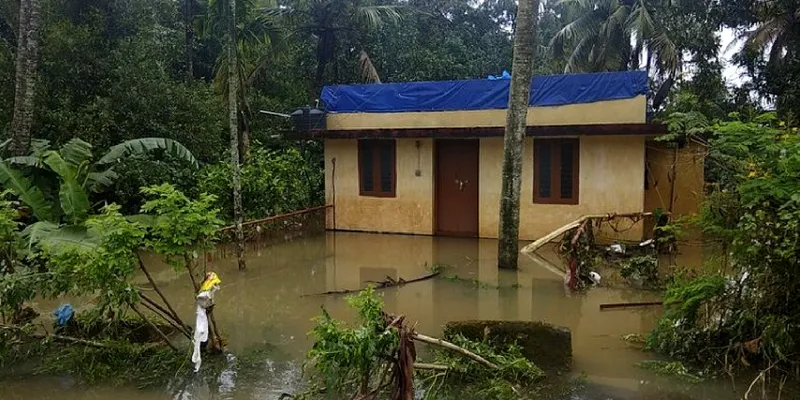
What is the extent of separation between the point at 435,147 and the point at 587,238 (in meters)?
5.85

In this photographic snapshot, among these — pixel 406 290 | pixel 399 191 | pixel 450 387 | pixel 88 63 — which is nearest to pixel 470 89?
pixel 399 191

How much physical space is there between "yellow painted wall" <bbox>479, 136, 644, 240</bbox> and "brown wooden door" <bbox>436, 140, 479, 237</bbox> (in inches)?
19.5

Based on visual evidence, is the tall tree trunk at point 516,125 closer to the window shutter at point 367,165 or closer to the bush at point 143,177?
Answer: the window shutter at point 367,165

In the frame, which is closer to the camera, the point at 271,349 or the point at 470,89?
the point at 271,349

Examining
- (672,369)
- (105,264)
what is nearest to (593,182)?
(672,369)

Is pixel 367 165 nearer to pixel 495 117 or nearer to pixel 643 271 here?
pixel 495 117

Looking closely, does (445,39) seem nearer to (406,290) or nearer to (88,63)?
(88,63)

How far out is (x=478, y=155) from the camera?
15.1 m

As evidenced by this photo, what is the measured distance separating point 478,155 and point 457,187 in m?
0.96

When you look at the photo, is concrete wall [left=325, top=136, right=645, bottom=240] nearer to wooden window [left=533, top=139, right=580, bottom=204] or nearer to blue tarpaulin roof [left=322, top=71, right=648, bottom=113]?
wooden window [left=533, top=139, right=580, bottom=204]

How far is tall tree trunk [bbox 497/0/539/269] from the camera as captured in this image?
10898mm

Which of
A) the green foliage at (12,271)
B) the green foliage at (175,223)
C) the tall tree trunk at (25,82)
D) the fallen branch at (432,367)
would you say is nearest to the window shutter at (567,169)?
the fallen branch at (432,367)

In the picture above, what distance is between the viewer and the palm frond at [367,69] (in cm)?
2252

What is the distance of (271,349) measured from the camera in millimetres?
7180
